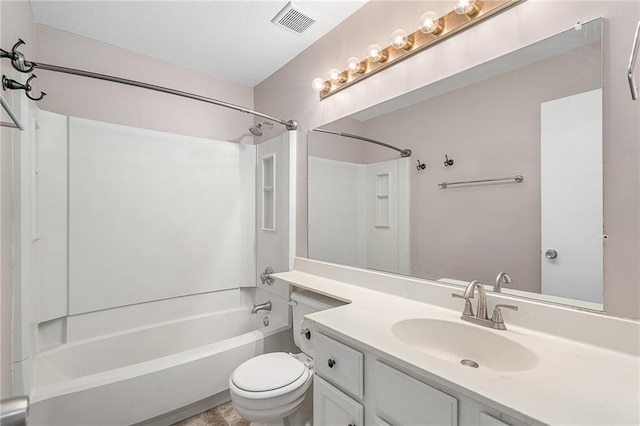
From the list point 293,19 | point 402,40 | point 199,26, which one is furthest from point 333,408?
point 199,26

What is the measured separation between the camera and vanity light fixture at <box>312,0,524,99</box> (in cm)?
118

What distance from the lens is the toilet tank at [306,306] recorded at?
5.30ft

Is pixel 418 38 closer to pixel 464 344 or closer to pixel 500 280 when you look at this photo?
pixel 500 280

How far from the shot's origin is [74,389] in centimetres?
139

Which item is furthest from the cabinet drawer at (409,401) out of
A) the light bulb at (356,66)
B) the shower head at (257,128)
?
the shower head at (257,128)

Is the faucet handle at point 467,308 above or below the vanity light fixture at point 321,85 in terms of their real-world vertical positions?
below

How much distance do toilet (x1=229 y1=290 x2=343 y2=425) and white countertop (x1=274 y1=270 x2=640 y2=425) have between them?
54 cm

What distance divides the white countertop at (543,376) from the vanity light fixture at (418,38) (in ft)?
4.12

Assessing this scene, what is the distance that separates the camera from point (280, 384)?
54.6 inches

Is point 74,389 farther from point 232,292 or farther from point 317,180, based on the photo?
point 317,180

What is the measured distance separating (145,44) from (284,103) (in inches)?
44.4

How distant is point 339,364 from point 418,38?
5.03ft

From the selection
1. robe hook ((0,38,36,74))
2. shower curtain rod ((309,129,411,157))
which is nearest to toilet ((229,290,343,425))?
shower curtain rod ((309,129,411,157))

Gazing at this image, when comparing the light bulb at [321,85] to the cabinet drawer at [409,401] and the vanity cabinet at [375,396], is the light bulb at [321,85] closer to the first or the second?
the vanity cabinet at [375,396]
